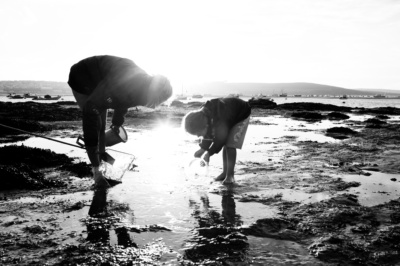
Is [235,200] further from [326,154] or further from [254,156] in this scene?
[326,154]

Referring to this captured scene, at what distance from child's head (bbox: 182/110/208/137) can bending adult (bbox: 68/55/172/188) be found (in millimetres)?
525

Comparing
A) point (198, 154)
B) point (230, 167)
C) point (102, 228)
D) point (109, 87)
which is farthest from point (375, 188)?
point (109, 87)

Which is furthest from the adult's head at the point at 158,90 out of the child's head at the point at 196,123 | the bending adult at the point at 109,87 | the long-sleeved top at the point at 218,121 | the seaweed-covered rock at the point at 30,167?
the seaweed-covered rock at the point at 30,167

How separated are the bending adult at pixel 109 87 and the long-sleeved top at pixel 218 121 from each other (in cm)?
86

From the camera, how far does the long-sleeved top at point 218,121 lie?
183 inches

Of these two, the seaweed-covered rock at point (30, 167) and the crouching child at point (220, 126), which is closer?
the seaweed-covered rock at point (30, 167)

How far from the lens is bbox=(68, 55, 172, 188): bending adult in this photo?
3869 millimetres

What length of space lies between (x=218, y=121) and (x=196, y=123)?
449 mm

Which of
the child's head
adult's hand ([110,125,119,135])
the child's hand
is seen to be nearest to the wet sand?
the child's hand

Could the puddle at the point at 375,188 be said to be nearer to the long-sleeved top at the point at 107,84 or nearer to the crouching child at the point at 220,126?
the crouching child at the point at 220,126

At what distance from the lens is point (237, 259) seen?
8.11ft

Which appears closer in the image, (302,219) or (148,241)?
(148,241)

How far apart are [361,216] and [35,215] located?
3.39 metres

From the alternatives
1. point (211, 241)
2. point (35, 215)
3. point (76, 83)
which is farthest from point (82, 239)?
point (76, 83)
